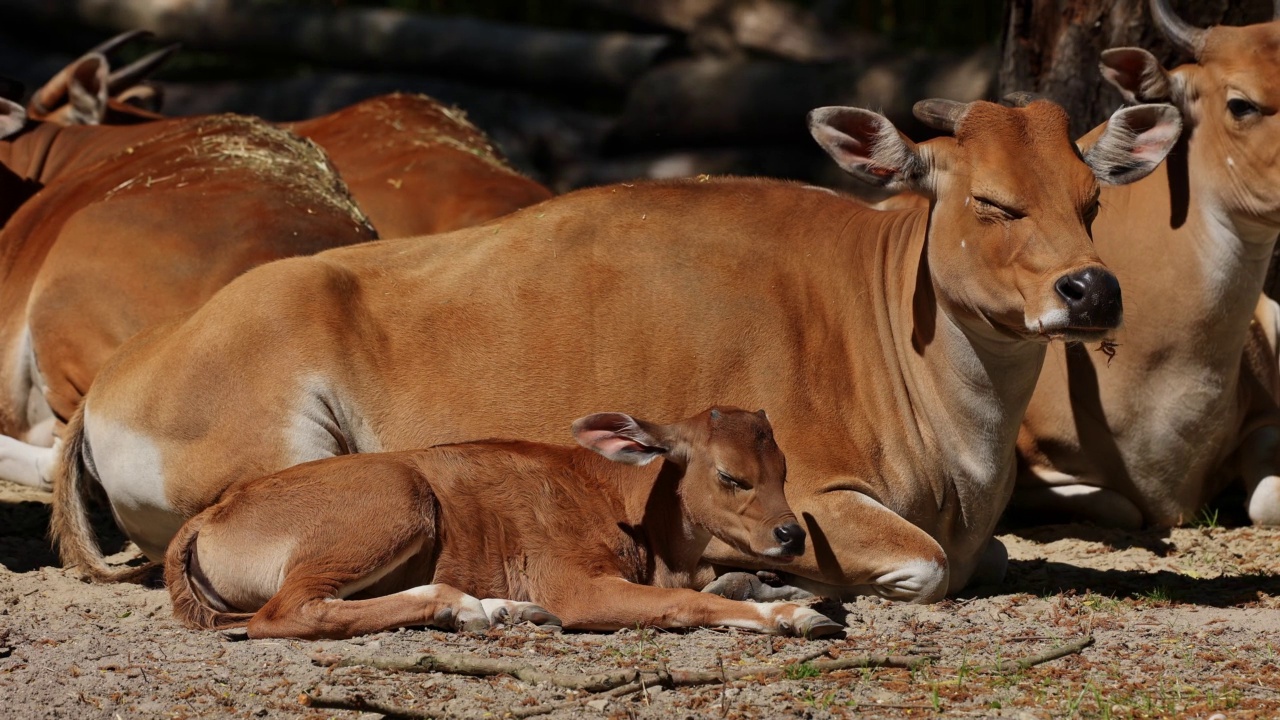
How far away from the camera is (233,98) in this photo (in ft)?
50.3

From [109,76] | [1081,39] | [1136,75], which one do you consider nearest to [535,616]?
[1136,75]

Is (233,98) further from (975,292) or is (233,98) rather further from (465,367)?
(975,292)

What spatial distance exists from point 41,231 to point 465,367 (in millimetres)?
3377

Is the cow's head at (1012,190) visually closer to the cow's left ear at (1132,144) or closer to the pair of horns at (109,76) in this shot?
the cow's left ear at (1132,144)

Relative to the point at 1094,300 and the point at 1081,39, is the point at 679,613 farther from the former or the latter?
the point at 1081,39

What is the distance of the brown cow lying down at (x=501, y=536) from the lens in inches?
212

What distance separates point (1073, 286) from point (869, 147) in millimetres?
993

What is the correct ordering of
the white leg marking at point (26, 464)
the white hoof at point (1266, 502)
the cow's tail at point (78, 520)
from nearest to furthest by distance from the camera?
the cow's tail at point (78, 520) < the white hoof at point (1266, 502) < the white leg marking at point (26, 464)

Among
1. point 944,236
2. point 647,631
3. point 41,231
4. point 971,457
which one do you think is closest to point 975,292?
point 944,236

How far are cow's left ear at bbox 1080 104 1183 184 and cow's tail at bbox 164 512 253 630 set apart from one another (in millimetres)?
3355

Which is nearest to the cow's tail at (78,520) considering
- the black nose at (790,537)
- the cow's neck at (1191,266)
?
the black nose at (790,537)

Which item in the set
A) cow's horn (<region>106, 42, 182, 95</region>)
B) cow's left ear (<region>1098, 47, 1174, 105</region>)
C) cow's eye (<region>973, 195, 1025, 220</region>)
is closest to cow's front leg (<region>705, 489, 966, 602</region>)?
cow's eye (<region>973, 195, 1025, 220</region>)

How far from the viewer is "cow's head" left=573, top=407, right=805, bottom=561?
5598 mm

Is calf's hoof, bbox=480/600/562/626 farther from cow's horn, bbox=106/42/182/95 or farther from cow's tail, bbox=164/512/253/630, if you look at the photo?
cow's horn, bbox=106/42/182/95
